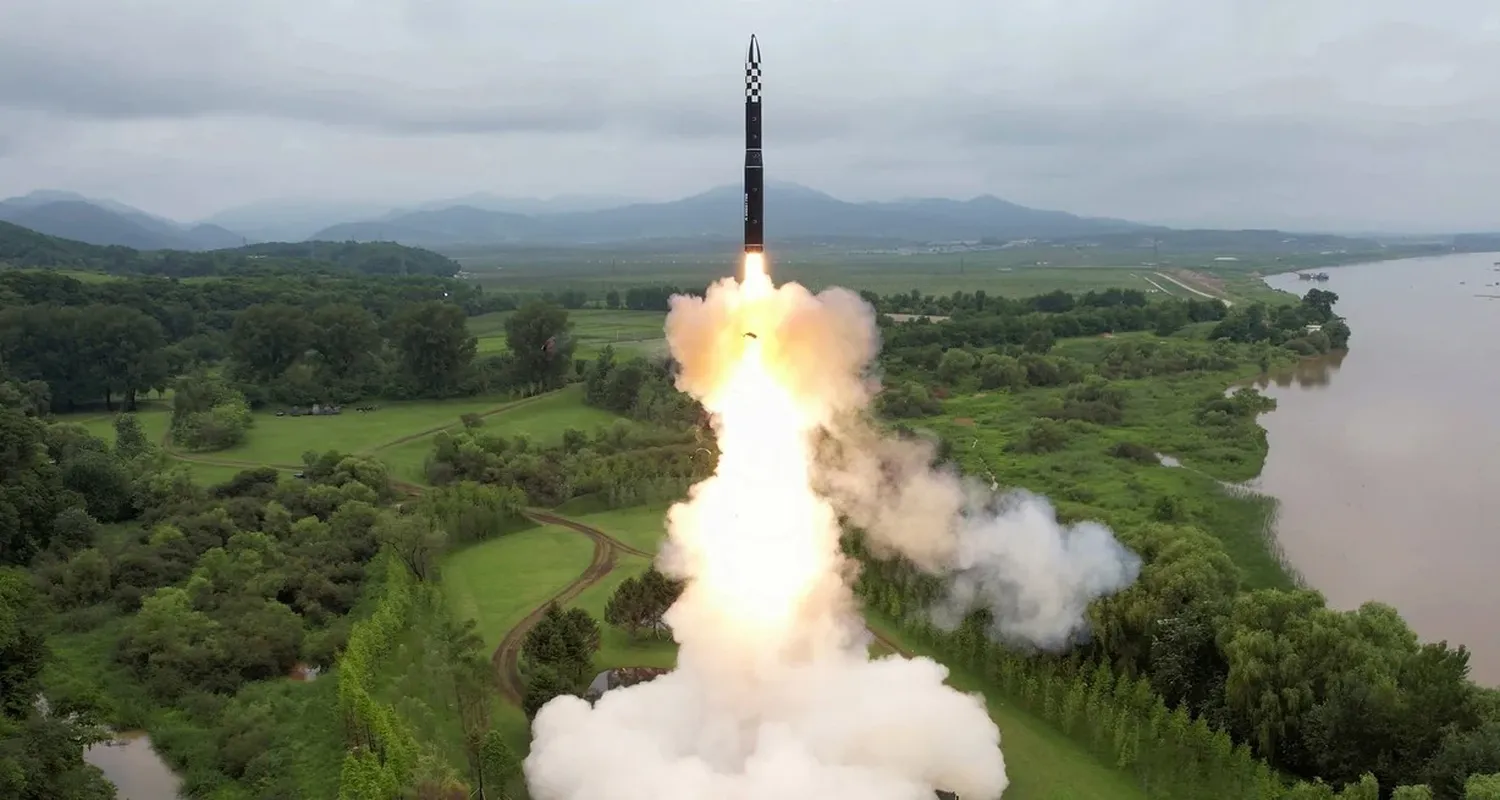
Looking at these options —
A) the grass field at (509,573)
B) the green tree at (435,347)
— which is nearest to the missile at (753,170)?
the grass field at (509,573)

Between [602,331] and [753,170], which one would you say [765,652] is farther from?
[602,331]

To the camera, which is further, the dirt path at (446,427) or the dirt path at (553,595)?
the dirt path at (446,427)

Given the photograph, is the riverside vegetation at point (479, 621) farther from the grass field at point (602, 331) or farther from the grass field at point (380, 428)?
the grass field at point (602, 331)

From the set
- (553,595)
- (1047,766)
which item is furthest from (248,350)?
(1047,766)

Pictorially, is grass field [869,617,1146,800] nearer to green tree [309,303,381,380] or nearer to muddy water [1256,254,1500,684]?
muddy water [1256,254,1500,684]

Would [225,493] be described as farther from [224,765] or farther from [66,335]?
[66,335]

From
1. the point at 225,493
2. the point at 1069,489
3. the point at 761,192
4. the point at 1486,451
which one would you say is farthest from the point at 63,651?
the point at 1486,451
